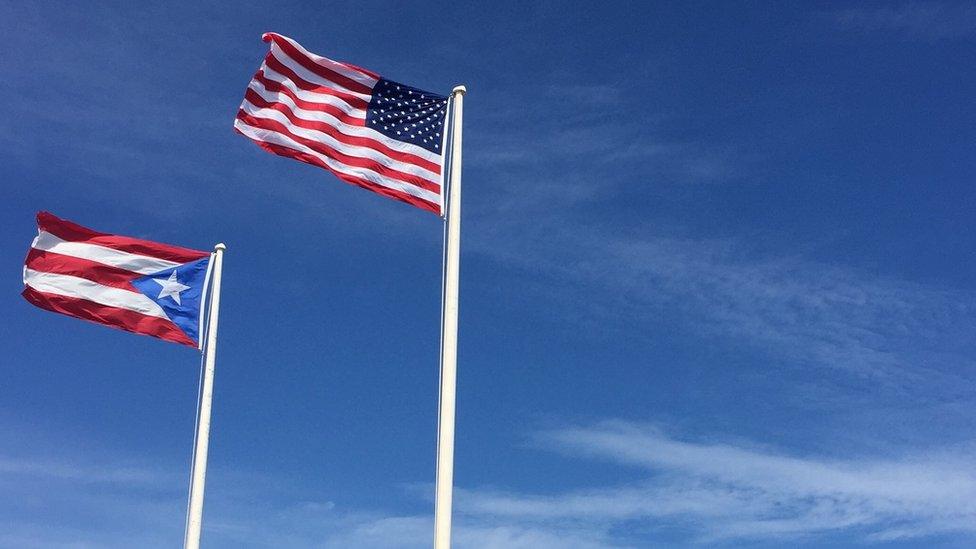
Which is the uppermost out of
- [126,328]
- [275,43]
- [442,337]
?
[275,43]

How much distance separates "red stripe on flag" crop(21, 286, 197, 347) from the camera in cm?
2583

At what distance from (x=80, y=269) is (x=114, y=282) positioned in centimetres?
84

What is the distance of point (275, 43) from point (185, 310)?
8.36 m

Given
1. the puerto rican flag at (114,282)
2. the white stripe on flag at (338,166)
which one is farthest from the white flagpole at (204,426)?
the white stripe on flag at (338,166)

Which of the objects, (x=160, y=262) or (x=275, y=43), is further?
(x=160, y=262)

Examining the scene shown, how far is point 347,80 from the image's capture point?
70.3ft

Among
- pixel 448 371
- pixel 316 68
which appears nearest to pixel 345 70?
pixel 316 68

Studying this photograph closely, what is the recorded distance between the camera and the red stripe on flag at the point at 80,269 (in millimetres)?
26016

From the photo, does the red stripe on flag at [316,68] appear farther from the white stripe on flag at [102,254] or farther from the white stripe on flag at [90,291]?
the white stripe on flag at [90,291]

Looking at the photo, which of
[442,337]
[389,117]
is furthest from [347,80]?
[442,337]

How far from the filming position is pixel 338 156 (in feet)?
68.2

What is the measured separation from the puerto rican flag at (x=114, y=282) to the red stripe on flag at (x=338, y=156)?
25.0ft

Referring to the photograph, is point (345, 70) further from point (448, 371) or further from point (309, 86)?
point (448, 371)

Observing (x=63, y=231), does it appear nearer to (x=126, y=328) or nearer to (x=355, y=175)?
(x=126, y=328)
